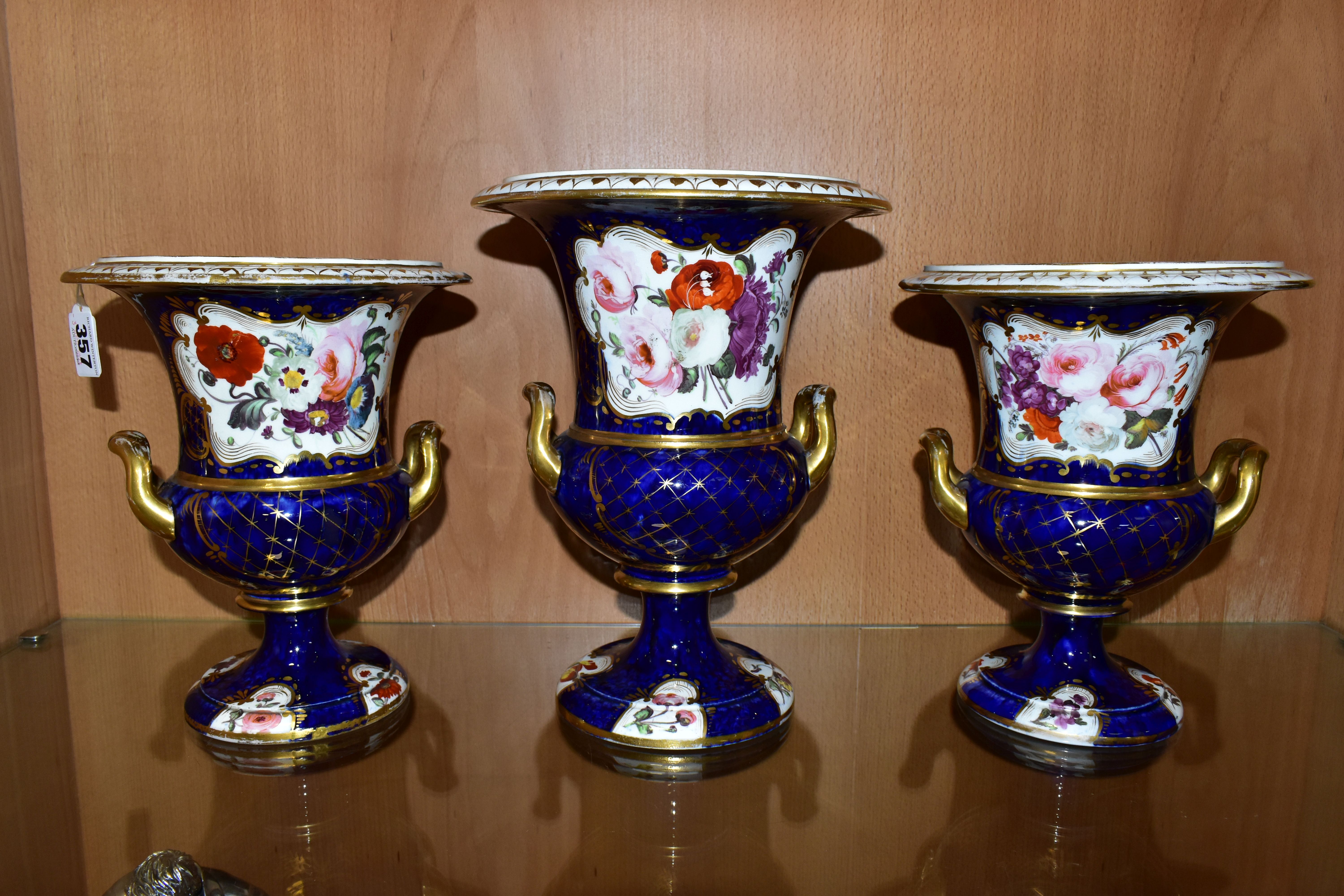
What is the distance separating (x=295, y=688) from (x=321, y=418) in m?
0.25

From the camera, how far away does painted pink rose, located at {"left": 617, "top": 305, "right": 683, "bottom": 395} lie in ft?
2.58

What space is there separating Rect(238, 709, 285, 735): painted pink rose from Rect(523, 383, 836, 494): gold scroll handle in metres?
0.30

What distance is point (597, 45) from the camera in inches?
38.8

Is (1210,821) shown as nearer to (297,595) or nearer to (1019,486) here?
(1019,486)

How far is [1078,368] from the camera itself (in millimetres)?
793

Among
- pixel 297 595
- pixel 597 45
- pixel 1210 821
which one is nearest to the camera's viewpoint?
pixel 1210 821

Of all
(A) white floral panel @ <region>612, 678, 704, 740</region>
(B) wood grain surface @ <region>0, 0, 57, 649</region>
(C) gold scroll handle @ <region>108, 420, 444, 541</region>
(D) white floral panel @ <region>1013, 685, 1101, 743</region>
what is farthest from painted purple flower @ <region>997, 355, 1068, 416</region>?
(B) wood grain surface @ <region>0, 0, 57, 649</region>

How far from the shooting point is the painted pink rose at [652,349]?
79 cm

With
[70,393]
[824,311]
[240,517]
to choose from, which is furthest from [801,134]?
[70,393]

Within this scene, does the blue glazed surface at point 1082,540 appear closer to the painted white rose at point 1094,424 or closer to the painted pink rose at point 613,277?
the painted white rose at point 1094,424

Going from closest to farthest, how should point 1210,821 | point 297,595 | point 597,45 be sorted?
1. point 1210,821
2. point 297,595
3. point 597,45

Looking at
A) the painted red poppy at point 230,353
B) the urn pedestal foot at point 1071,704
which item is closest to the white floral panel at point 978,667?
the urn pedestal foot at point 1071,704

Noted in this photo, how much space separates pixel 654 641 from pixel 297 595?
0.32 meters

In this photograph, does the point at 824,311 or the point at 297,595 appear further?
the point at 824,311
